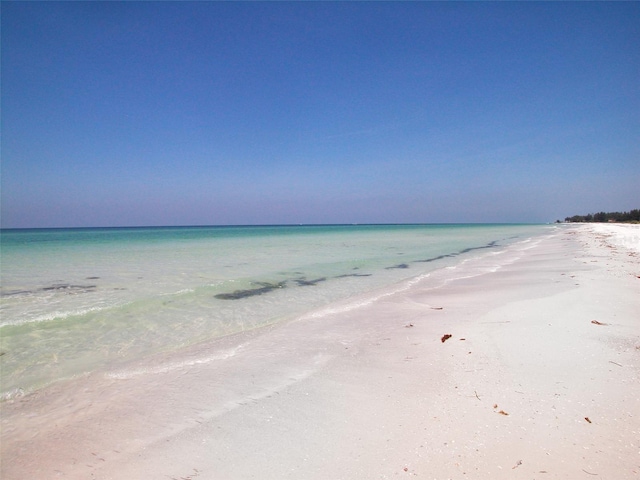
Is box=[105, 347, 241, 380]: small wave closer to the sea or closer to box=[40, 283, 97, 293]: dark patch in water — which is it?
the sea

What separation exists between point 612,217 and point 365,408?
117703 millimetres

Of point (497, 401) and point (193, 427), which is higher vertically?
point (497, 401)

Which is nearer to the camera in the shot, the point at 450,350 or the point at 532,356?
the point at 532,356

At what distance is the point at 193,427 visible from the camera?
3.02 meters

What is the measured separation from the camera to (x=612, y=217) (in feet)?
290

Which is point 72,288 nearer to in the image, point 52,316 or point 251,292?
A: point 52,316

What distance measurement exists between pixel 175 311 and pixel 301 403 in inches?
203

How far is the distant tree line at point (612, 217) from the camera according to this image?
71375 millimetres

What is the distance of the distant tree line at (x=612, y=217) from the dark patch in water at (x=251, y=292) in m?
85.5

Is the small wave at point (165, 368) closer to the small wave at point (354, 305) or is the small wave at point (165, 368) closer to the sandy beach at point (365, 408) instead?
the sandy beach at point (365, 408)

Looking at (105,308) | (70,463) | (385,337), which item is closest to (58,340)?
(105,308)

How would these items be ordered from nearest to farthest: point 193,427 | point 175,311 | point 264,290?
point 193,427 → point 175,311 → point 264,290

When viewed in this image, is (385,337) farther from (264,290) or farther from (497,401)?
(264,290)

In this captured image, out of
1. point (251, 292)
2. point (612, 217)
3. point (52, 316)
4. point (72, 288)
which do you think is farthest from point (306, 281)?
point (612, 217)
